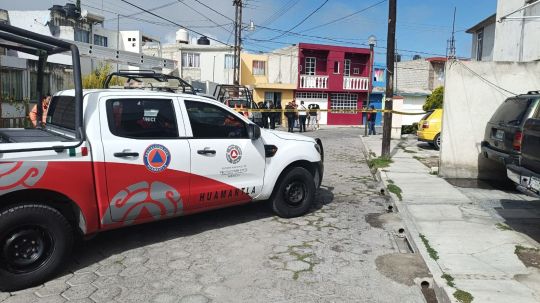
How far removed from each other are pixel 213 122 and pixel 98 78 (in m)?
17.9

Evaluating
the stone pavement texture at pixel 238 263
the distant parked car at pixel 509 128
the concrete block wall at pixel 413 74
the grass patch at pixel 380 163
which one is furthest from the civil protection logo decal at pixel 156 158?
the concrete block wall at pixel 413 74

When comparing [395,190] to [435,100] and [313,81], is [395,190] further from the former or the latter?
[313,81]

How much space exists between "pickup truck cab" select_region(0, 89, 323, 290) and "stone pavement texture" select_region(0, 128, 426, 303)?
0.39 metres

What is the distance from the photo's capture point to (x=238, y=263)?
488cm

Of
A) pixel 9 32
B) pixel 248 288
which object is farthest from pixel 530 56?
pixel 9 32

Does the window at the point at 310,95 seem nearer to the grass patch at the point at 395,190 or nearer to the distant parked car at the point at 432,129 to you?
the distant parked car at the point at 432,129

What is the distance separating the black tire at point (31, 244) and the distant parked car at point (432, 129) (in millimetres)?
13114

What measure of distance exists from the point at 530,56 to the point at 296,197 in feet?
38.0

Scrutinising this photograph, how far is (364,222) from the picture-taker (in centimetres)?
659

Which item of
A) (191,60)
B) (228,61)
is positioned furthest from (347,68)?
(191,60)

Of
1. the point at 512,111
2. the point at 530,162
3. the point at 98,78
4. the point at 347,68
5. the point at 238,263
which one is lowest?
the point at 238,263

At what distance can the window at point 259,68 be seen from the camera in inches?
1540

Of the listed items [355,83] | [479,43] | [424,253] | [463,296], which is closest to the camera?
[463,296]

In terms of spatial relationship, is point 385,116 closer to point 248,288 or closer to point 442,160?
point 442,160
